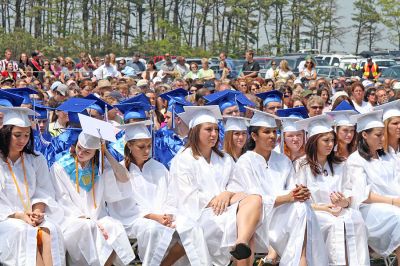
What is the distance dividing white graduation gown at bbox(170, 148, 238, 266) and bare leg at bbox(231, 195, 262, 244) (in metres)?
0.10

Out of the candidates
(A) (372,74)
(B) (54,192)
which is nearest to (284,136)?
(B) (54,192)

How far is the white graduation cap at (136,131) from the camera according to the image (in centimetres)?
753

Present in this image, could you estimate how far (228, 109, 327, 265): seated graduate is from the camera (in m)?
7.01

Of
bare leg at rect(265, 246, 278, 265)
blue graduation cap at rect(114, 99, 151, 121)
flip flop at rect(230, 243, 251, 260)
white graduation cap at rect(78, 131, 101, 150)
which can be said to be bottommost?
bare leg at rect(265, 246, 278, 265)

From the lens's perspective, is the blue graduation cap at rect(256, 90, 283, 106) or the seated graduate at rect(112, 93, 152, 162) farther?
the blue graduation cap at rect(256, 90, 283, 106)

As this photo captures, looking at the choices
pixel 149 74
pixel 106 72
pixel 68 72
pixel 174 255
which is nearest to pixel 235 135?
pixel 174 255

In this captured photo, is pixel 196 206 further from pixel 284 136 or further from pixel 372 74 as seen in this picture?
pixel 372 74

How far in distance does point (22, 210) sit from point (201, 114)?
1.92 metres

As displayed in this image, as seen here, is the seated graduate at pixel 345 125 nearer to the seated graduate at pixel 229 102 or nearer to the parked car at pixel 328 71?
the seated graduate at pixel 229 102

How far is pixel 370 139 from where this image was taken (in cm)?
787

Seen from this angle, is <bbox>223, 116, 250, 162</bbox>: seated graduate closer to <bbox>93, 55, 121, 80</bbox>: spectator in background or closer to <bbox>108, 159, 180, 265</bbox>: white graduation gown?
<bbox>108, 159, 180, 265</bbox>: white graduation gown

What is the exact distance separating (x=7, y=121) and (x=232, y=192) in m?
2.16

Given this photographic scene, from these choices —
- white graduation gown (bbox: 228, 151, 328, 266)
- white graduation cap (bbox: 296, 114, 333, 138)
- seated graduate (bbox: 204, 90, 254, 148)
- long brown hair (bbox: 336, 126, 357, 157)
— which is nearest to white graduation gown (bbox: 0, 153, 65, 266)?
white graduation gown (bbox: 228, 151, 328, 266)

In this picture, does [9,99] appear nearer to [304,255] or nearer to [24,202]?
[24,202]
